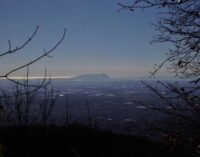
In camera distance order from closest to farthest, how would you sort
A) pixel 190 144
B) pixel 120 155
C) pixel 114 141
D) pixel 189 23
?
pixel 190 144 < pixel 189 23 < pixel 120 155 < pixel 114 141

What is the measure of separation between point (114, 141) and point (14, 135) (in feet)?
10.5

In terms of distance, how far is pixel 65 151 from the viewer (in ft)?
33.1

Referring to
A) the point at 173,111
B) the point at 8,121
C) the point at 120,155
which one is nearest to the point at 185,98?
the point at 173,111

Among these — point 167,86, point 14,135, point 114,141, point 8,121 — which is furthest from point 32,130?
point 167,86

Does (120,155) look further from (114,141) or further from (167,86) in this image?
(167,86)

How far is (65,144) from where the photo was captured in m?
10.6

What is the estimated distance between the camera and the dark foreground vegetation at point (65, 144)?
9930 mm

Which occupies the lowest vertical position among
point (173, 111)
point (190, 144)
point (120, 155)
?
point (120, 155)

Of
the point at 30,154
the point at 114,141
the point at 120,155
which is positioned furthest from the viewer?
the point at 114,141

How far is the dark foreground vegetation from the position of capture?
9.93 m

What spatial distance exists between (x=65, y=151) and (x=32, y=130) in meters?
2.12

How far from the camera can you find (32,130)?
11.8m

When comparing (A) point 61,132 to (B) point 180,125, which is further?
(A) point 61,132

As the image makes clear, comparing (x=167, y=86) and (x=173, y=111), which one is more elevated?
(x=167, y=86)
